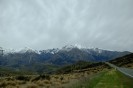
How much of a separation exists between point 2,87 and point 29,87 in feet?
10.7

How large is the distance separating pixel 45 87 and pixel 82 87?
756 centimetres

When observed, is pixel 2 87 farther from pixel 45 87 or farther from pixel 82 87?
pixel 82 87

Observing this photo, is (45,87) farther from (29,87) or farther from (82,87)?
(82,87)

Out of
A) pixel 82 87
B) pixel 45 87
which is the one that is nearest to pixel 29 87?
pixel 45 87

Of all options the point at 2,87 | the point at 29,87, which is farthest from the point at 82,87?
the point at 2,87

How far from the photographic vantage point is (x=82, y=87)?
2316 centimetres

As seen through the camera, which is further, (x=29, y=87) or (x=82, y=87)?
(x=29, y=87)

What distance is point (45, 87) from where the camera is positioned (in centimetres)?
2983

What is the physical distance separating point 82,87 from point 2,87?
33.6 ft

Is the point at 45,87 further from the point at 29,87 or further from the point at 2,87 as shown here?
the point at 2,87

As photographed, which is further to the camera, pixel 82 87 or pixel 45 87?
pixel 45 87

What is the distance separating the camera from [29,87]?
28.3m
